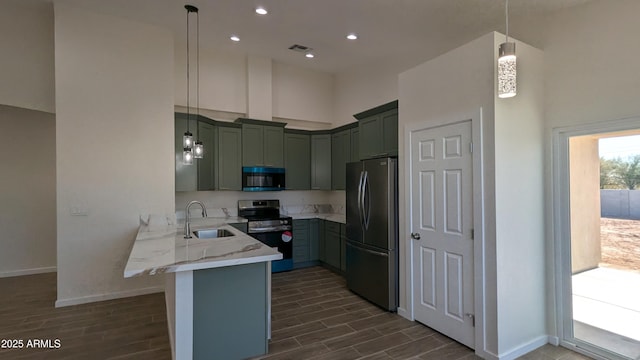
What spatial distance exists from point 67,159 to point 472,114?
4.53m

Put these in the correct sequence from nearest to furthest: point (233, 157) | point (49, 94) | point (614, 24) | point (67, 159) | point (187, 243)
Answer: point (614, 24)
point (187, 243)
point (67, 159)
point (49, 94)
point (233, 157)

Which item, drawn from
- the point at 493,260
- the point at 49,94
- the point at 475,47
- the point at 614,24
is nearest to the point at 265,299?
the point at 493,260

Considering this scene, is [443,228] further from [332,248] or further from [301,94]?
[301,94]

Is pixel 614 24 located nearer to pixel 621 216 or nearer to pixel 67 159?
pixel 621 216

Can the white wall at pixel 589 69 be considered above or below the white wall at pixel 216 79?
below

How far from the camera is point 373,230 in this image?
3.75m

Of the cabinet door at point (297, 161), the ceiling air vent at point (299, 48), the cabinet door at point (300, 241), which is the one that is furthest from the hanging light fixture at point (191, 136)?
the cabinet door at point (300, 241)

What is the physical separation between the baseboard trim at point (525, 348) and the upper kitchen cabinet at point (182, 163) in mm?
4235

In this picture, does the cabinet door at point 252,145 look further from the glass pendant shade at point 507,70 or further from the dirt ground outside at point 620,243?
the dirt ground outside at point 620,243

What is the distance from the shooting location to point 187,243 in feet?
9.18

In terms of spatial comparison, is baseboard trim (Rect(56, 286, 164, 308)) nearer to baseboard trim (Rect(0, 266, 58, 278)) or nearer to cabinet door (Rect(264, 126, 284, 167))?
baseboard trim (Rect(0, 266, 58, 278))

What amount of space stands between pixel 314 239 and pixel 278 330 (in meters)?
2.46

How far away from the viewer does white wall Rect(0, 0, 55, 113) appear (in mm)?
3809

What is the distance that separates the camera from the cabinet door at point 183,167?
452 cm
